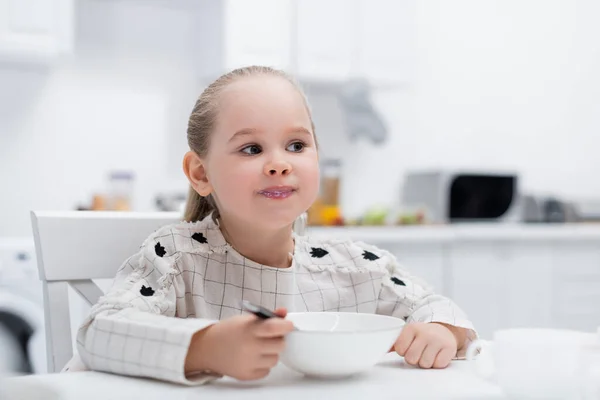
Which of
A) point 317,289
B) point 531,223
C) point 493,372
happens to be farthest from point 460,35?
point 493,372

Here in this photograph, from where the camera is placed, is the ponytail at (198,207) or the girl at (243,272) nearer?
the girl at (243,272)

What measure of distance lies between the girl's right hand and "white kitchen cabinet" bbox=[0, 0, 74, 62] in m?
2.23

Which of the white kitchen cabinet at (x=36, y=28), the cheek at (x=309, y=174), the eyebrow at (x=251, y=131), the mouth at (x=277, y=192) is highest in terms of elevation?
the white kitchen cabinet at (x=36, y=28)

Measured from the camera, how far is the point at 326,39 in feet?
10.5

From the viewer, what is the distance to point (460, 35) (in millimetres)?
3840

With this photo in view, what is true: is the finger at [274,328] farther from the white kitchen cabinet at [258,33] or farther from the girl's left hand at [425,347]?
the white kitchen cabinet at [258,33]

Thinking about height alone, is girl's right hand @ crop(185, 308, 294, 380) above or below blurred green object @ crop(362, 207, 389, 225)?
above

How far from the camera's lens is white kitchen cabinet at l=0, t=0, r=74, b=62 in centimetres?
261

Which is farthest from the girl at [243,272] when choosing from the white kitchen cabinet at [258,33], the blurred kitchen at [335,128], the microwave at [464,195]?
the microwave at [464,195]

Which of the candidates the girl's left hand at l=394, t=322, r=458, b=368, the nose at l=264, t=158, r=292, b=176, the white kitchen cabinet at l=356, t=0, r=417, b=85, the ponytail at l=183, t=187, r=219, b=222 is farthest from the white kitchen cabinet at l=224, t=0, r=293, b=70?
the girl's left hand at l=394, t=322, r=458, b=368

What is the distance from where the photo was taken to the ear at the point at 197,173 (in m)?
1.06

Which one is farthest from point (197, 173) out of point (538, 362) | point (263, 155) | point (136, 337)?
point (538, 362)

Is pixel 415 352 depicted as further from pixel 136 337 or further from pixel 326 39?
pixel 326 39

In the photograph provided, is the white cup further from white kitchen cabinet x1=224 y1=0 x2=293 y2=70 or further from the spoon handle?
white kitchen cabinet x1=224 y1=0 x2=293 y2=70
